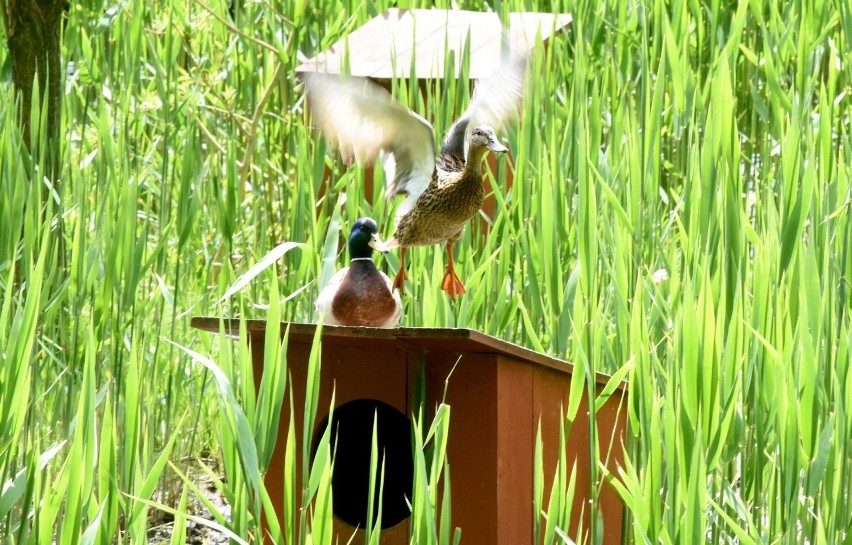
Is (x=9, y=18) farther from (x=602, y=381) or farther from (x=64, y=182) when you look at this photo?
(x=602, y=381)

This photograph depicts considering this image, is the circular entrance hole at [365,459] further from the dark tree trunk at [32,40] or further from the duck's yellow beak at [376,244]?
the dark tree trunk at [32,40]

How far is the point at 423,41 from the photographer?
3.27m

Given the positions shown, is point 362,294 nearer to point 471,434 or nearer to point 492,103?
point 471,434

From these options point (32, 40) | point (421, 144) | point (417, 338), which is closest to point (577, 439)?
point (417, 338)

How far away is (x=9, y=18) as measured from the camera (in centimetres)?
287

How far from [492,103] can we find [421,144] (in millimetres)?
200

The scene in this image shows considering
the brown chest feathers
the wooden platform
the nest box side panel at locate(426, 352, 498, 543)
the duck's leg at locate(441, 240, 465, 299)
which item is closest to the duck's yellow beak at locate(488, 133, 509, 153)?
the duck's leg at locate(441, 240, 465, 299)

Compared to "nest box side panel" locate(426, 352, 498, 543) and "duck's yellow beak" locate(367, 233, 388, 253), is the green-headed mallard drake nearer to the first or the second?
"duck's yellow beak" locate(367, 233, 388, 253)

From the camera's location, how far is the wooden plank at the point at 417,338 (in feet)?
5.98

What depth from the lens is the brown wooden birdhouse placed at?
1.99 m

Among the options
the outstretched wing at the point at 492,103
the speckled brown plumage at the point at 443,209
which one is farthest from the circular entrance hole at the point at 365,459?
the outstretched wing at the point at 492,103

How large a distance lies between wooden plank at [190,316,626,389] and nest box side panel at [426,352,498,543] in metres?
0.03

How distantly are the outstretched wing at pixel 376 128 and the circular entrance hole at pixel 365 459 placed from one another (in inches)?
18.9

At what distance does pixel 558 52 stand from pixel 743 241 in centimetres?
128
